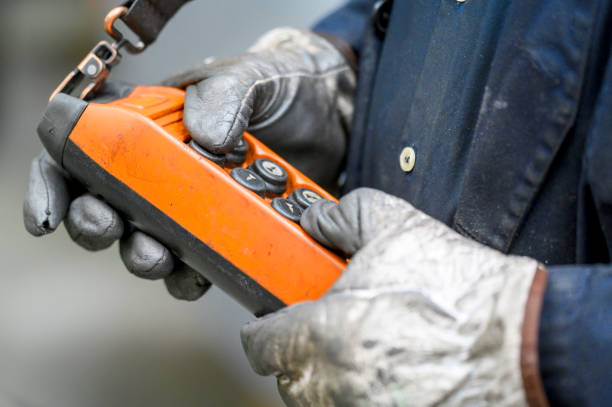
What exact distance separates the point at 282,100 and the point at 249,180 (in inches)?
11.1

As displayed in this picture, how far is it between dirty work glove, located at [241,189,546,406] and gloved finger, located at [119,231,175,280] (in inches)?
11.1

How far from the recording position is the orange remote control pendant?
0.70 metres

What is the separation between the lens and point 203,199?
73 cm

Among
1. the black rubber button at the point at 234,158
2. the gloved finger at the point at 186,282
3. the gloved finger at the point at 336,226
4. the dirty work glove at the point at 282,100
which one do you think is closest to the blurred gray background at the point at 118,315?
the gloved finger at the point at 186,282

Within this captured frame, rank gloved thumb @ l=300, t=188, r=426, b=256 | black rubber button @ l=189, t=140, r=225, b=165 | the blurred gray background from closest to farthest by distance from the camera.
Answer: gloved thumb @ l=300, t=188, r=426, b=256 < black rubber button @ l=189, t=140, r=225, b=165 < the blurred gray background

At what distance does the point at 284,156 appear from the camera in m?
1.08

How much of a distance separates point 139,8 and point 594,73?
0.66 metres

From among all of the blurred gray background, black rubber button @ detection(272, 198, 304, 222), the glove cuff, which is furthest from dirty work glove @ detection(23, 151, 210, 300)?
the blurred gray background

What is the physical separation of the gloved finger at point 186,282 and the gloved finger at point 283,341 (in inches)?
11.5

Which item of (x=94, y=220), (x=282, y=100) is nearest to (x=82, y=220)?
(x=94, y=220)

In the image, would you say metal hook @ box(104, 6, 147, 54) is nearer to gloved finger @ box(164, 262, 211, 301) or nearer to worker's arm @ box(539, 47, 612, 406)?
gloved finger @ box(164, 262, 211, 301)

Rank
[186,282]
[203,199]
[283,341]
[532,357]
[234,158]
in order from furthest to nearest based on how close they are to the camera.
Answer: [186,282] → [234,158] → [203,199] → [283,341] → [532,357]

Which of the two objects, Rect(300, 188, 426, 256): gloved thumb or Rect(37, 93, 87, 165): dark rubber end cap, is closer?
Rect(300, 188, 426, 256): gloved thumb

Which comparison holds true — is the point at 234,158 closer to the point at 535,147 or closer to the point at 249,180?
the point at 249,180
